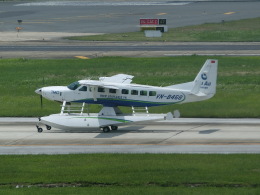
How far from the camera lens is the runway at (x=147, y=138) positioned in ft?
123

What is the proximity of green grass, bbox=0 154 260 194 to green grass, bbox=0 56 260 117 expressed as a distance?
13125 mm

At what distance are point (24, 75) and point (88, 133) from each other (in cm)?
2260

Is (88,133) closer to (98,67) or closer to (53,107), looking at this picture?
(53,107)

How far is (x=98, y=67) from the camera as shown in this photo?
6750 centimetres

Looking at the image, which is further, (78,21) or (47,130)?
(78,21)

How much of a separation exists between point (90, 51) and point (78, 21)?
3807 cm

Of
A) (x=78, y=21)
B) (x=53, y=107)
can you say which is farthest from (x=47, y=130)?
(x=78, y=21)

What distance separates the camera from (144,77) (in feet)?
202

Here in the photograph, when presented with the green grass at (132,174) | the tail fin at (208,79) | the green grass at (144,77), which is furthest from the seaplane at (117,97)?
the green grass at (132,174)

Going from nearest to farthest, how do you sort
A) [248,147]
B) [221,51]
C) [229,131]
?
[248,147], [229,131], [221,51]

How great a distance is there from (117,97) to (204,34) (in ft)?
177

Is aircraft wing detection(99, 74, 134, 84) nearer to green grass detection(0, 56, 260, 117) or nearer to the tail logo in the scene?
green grass detection(0, 56, 260, 117)

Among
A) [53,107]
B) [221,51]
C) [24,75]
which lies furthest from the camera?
[221,51]

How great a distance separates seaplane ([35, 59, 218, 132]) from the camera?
138 ft
